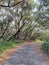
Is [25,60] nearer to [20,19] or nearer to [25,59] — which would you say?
[25,59]

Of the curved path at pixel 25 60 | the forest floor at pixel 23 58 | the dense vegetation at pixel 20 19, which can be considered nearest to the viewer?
the curved path at pixel 25 60

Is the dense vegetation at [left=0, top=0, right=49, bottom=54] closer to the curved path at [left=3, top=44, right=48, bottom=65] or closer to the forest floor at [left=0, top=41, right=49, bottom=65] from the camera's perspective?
the forest floor at [left=0, top=41, right=49, bottom=65]

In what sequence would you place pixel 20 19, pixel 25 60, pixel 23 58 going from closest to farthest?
pixel 25 60 < pixel 23 58 < pixel 20 19

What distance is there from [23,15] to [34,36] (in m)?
21.1

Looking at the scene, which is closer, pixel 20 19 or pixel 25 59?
pixel 25 59

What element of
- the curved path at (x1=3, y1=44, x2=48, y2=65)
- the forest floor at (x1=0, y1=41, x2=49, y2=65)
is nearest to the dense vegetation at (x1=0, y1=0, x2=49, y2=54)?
the forest floor at (x1=0, y1=41, x2=49, y2=65)

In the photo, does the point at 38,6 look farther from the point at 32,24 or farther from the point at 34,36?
the point at 34,36

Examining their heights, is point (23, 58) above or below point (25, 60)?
below

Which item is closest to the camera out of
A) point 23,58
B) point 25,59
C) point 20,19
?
point 25,59

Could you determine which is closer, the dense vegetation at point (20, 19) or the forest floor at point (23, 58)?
the forest floor at point (23, 58)

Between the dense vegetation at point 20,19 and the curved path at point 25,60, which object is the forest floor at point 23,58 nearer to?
the curved path at point 25,60

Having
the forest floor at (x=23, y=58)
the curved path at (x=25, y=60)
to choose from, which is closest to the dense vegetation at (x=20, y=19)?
the forest floor at (x=23, y=58)

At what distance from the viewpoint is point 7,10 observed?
Result: 3394 cm

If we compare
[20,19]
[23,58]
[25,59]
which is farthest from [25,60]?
[20,19]
